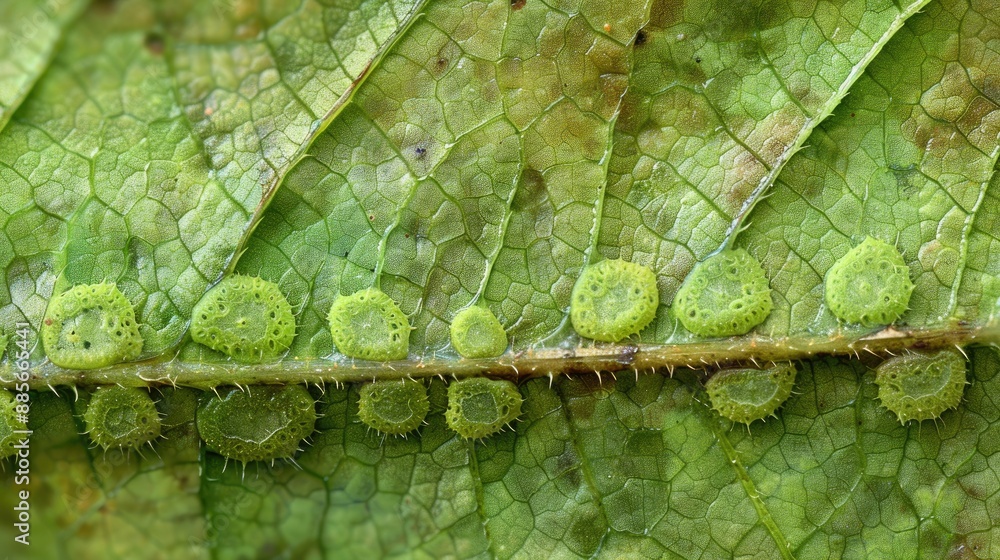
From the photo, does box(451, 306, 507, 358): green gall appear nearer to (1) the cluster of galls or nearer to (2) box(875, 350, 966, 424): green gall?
(1) the cluster of galls

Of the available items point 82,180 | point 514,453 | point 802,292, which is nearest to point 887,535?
point 802,292

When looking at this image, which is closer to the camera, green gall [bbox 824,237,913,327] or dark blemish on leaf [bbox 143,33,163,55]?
green gall [bbox 824,237,913,327]

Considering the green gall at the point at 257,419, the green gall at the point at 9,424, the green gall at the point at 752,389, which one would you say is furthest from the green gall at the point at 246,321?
the green gall at the point at 752,389

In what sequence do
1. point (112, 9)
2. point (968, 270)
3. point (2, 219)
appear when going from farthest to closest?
point (112, 9) < point (2, 219) < point (968, 270)

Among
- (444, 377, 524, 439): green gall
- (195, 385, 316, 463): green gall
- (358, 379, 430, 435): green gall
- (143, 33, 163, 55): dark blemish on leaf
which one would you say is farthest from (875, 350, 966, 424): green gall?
(143, 33, 163, 55): dark blemish on leaf

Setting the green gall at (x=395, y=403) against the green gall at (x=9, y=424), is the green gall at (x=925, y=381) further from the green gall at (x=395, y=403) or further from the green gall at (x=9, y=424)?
the green gall at (x=9, y=424)

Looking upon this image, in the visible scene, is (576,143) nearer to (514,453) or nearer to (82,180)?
(514,453)
